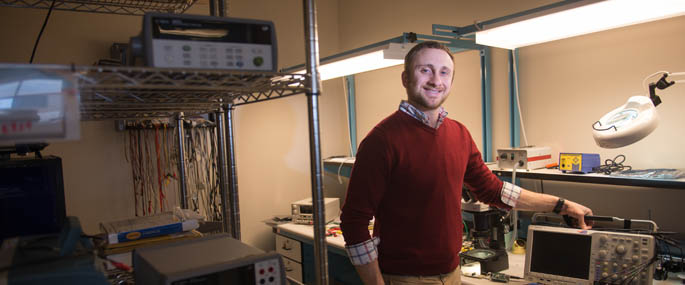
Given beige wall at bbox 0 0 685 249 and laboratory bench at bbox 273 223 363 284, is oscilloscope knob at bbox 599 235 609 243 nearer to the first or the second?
beige wall at bbox 0 0 685 249

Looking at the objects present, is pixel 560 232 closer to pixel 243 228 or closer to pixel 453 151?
pixel 453 151

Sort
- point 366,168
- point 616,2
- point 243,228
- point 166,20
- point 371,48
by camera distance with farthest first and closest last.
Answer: point 243,228 < point 371,48 < point 366,168 < point 616,2 < point 166,20

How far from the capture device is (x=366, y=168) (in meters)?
1.55

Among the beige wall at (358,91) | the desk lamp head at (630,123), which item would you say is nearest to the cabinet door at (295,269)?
the beige wall at (358,91)

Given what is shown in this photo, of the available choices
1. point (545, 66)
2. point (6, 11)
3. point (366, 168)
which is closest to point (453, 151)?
point (366, 168)

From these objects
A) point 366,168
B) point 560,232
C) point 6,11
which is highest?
point 6,11

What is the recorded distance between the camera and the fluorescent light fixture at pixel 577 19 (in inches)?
57.1

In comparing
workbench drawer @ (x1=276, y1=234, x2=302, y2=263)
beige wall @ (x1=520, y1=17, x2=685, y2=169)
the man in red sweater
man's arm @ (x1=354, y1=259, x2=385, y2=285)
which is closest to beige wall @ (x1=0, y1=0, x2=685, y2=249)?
beige wall @ (x1=520, y1=17, x2=685, y2=169)

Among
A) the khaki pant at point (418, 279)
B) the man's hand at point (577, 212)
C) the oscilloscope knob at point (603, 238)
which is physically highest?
the man's hand at point (577, 212)

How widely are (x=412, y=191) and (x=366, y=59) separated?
926mm

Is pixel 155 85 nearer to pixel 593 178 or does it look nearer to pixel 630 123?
pixel 630 123

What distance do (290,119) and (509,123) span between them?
1.76 metres

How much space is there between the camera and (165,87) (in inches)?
36.2

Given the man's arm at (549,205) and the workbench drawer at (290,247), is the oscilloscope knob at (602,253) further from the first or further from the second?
the workbench drawer at (290,247)
